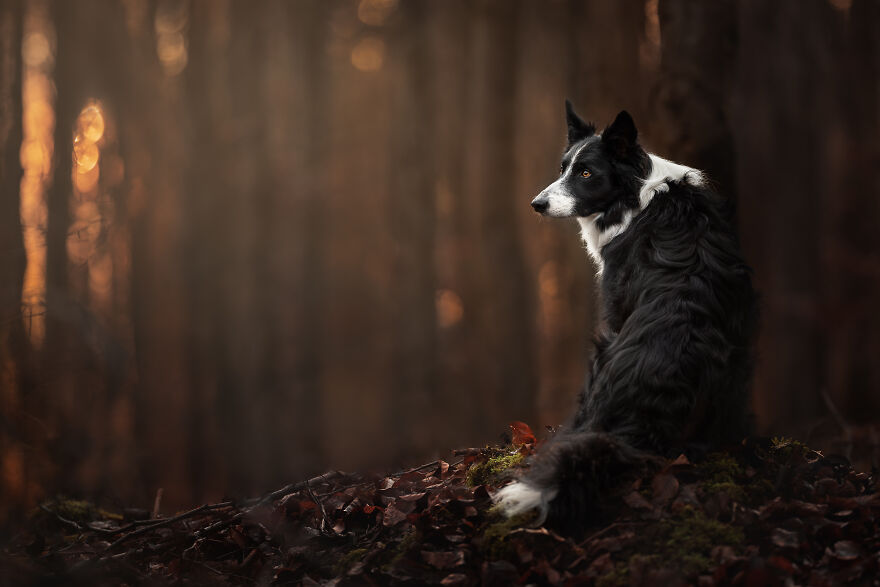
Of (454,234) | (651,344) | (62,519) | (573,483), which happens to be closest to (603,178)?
(651,344)

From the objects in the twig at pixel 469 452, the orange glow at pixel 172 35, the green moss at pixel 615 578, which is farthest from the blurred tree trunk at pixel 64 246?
the green moss at pixel 615 578

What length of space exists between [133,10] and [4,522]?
6921mm

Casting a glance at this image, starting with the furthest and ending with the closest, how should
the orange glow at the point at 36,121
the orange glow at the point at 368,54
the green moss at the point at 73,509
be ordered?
the orange glow at the point at 368,54, the orange glow at the point at 36,121, the green moss at the point at 73,509

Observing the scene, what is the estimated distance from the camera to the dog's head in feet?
12.0

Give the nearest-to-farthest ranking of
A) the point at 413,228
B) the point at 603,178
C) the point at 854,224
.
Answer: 1. the point at 603,178
2. the point at 854,224
3. the point at 413,228

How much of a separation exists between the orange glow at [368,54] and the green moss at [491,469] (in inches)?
293

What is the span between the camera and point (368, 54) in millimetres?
9477

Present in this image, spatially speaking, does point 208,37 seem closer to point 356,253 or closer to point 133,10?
point 133,10

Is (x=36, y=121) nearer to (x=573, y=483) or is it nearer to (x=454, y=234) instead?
(x=454, y=234)

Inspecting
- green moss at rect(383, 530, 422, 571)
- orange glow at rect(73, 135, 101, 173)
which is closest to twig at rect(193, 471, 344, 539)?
green moss at rect(383, 530, 422, 571)

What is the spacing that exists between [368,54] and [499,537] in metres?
8.23

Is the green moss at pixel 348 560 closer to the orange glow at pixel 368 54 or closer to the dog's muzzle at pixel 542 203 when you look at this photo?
the dog's muzzle at pixel 542 203

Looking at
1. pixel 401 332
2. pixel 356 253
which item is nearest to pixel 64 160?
pixel 356 253

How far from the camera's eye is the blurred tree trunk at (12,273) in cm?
438
